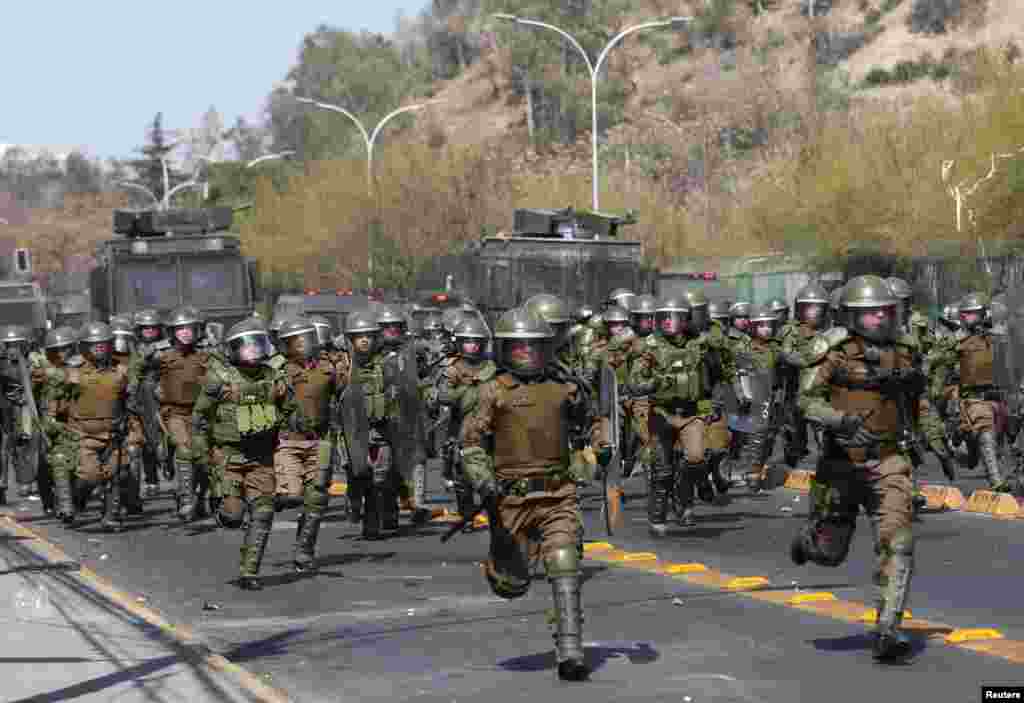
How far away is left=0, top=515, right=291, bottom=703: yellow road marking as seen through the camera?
915cm

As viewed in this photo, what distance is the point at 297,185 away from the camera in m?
73.4

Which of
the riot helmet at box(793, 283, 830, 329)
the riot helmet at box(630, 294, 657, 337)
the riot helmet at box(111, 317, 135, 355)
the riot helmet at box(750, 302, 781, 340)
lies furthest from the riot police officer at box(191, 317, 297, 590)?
the riot helmet at box(750, 302, 781, 340)

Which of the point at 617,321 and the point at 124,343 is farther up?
the point at 617,321

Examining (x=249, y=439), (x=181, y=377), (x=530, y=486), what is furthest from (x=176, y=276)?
(x=530, y=486)

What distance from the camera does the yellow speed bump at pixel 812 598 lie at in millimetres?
11773

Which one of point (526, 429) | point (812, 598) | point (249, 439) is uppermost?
point (526, 429)

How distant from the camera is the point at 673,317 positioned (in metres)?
16.1

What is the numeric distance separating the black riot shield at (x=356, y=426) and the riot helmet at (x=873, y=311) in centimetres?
590

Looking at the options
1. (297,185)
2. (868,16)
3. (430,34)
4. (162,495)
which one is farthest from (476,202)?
(430,34)

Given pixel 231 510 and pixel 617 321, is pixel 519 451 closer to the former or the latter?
pixel 231 510

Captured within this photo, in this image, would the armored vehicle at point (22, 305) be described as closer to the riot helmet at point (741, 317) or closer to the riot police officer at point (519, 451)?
the riot helmet at point (741, 317)

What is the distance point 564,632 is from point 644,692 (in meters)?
0.51

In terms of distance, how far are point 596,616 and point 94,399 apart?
778cm

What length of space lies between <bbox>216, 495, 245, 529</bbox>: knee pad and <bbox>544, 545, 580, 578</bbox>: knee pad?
4822 mm
